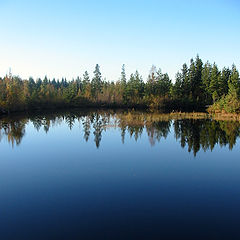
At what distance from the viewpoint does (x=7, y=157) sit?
14.3m

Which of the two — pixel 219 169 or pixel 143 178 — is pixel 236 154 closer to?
pixel 219 169

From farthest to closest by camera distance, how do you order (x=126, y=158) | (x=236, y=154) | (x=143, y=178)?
(x=236, y=154)
(x=126, y=158)
(x=143, y=178)

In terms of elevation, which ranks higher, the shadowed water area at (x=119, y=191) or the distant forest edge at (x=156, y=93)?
the distant forest edge at (x=156, y=93)

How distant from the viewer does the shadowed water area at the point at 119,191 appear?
6754mm

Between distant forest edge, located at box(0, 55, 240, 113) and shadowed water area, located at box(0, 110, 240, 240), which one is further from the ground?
distant forest edge, located at box(0, 55, 240, 113)

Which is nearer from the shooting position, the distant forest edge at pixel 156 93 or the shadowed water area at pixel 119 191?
the shadowed water area at pixel 119 191

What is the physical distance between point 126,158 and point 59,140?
8546 mm

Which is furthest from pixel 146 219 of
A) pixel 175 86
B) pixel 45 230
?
pixel 175 86

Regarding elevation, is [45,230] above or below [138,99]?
below

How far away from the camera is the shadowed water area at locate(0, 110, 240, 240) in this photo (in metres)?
6.75

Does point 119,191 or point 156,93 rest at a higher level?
point 156,93

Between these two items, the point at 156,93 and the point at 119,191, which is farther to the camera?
the point at 156,93

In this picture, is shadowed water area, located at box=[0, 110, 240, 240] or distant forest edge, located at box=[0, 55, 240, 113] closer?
shadowed water area, located at box=[0, 110, 240, 240]

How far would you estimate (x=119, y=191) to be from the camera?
936cm
